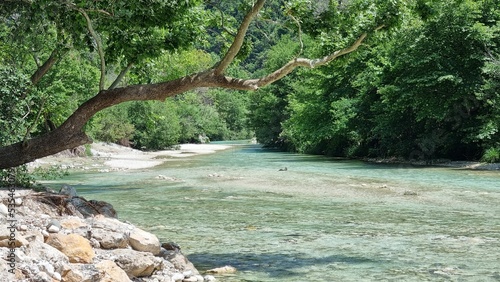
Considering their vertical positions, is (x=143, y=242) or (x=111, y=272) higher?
(x=143, y=242)

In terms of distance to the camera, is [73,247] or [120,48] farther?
[120,48]

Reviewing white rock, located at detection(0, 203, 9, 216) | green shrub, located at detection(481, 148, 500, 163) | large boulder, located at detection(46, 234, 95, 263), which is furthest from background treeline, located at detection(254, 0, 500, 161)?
large boulder, located at detection(46, 234, 95, 263)

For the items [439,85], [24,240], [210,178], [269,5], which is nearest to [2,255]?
[24,240]

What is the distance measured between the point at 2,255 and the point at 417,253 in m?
7.27

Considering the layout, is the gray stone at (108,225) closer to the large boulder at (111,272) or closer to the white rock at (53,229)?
the white rock at (53,229)

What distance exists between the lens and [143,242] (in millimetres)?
9125

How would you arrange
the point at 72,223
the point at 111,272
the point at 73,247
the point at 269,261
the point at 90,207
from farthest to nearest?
1. the point at 90,207
2. the point at 269,261
3. the point at 72,223
4. the point at 73,247
5. the point at 111,272

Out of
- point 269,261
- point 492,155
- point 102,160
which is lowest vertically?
point 269,261

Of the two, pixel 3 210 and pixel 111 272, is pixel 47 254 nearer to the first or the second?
pixel 111 272

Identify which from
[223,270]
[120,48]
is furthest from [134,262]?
[120,48]

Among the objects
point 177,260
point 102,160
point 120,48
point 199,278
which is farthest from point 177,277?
point 102,160

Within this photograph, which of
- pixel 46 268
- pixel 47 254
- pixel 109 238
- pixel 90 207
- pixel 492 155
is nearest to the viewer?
pixel 46 268

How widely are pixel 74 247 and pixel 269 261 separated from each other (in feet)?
12.2

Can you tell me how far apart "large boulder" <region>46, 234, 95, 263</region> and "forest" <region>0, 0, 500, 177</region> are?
2086 mm
